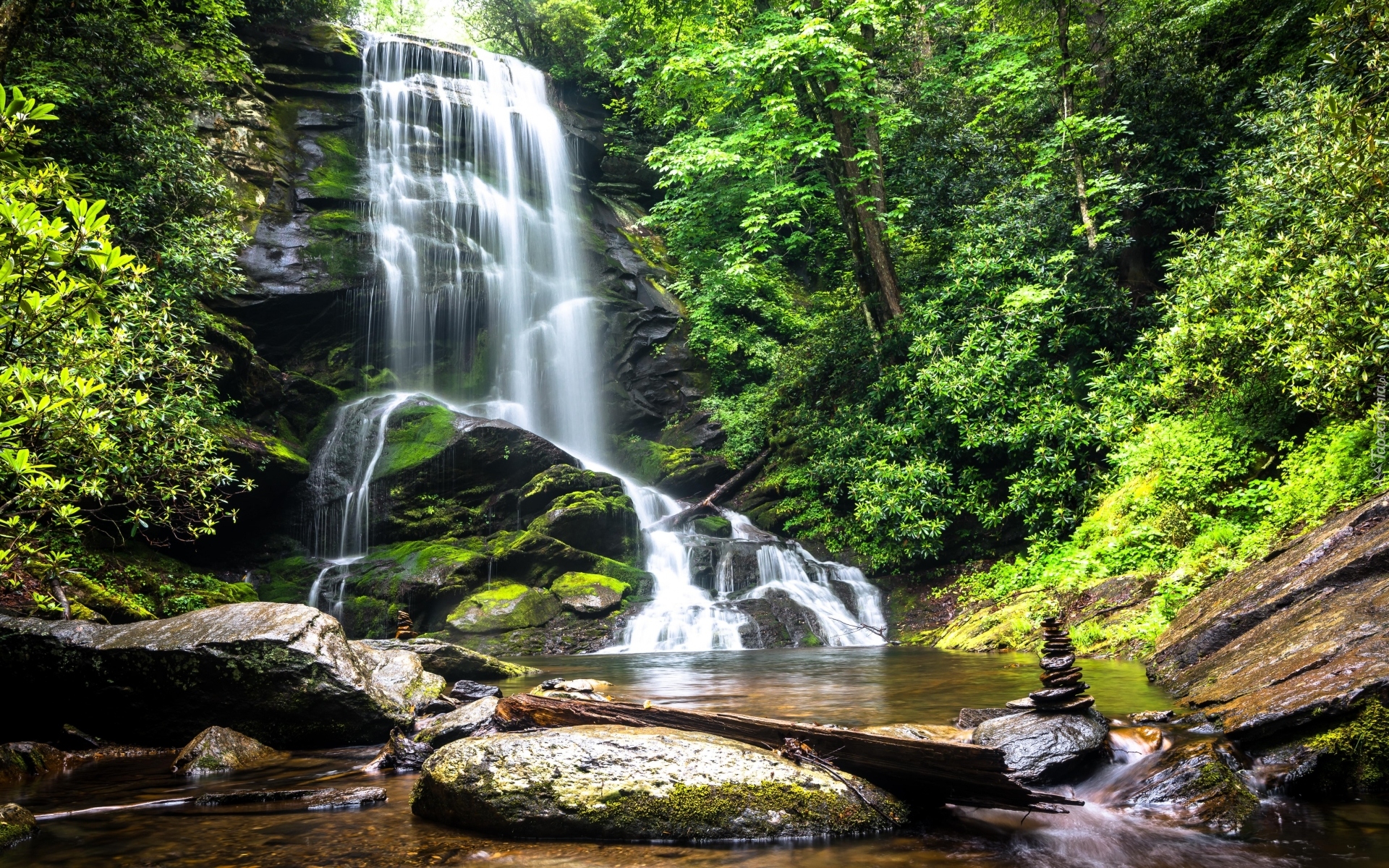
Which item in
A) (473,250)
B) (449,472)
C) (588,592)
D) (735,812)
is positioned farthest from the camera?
(473,250)

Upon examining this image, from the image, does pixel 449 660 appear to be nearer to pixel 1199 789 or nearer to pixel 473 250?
pixel 1199 789

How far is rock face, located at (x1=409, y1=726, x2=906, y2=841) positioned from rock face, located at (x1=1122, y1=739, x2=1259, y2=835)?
1.44 metres

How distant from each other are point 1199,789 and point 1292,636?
2.18m

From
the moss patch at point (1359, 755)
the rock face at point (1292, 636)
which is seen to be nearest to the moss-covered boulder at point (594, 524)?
the rock face at point (1292, 636)

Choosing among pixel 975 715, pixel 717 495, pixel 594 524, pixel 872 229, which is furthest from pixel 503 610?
pixel 872 229

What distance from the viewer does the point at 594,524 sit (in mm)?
17797

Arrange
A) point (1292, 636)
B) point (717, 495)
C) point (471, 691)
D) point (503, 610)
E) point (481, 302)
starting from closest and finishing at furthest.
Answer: point (1292, 636)
point (471, 691)
point (503, 610)
point (717, 495)
point (481, 302)

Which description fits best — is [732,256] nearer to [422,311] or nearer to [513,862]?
[422,311]

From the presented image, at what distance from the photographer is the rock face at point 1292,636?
176 inches

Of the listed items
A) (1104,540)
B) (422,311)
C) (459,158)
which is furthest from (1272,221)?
(459,158)

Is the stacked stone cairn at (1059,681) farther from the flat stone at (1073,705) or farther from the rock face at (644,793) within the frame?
the rock face at (644,793)

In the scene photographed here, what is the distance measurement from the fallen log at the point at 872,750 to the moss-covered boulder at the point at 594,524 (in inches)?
492

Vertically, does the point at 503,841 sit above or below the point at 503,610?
below

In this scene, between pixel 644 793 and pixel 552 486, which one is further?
pixel 552 486
